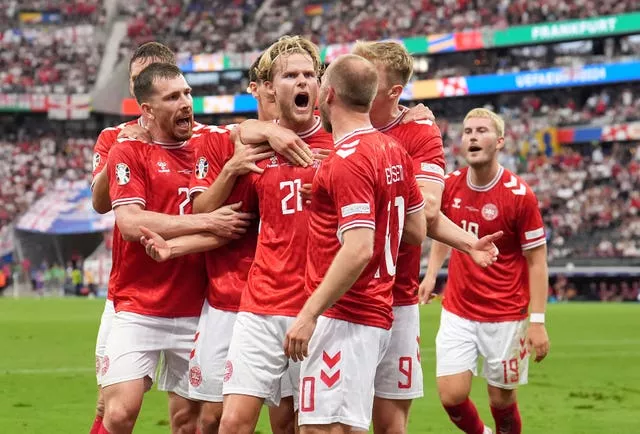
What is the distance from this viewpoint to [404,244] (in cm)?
688

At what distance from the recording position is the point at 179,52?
203 feet

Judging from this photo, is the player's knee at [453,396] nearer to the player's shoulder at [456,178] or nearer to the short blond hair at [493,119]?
the player's shoulder at [456,178]

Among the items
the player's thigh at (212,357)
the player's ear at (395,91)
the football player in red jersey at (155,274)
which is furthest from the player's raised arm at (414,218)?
the football player in red jersey at (155,274)

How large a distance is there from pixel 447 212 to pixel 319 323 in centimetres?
431

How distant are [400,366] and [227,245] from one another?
135 cm

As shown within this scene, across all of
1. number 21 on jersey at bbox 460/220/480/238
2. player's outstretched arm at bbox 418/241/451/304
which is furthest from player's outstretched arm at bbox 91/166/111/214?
number 21 on jersey at bbox 460/220/480/238

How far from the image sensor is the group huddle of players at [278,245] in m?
5.39

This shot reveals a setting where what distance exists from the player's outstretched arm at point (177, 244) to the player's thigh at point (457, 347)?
3.33 m

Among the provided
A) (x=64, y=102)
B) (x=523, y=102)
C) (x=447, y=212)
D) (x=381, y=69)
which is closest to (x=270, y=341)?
(x=381, y=69)

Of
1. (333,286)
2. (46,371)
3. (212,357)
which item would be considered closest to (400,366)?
(212,357)

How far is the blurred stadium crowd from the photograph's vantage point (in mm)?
44875

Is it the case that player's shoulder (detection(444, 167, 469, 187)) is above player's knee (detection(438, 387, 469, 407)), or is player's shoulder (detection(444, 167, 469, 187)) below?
above

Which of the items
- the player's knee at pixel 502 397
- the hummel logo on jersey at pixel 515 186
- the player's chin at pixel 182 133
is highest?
the player's chin at pixel 182 133

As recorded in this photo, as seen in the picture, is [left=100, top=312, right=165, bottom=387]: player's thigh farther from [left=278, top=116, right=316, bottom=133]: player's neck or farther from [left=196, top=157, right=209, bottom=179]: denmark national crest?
[left=278, top=116, right=316, bottom=133]: player's neck
